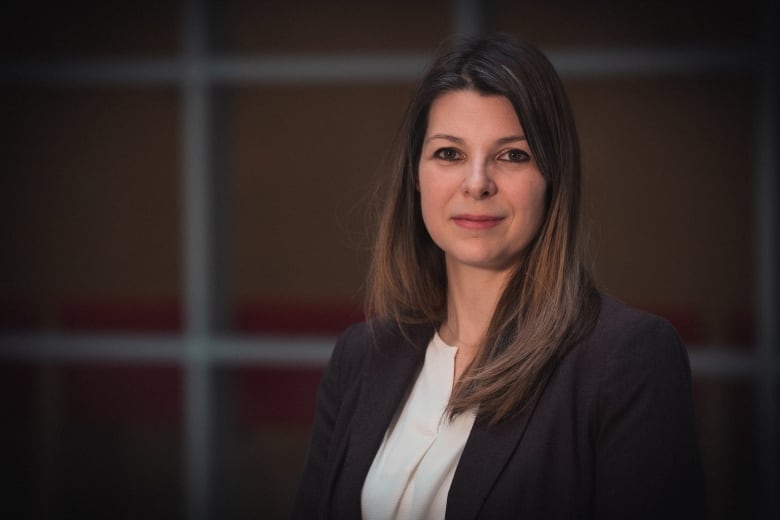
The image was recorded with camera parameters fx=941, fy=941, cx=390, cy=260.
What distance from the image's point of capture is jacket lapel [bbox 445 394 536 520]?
1.70 metres

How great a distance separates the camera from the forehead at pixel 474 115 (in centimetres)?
179

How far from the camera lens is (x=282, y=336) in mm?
4418

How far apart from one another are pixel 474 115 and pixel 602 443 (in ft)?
2.16

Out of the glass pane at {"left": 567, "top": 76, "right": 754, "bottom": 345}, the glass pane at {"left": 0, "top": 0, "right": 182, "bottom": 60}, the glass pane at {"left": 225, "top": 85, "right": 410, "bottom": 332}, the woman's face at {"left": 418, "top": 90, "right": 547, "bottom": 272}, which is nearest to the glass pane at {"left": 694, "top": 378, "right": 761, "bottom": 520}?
the glass pane at {"left": 567, "top": 76, "right": 754, "bottom": 345}

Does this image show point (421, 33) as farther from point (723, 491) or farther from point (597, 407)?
point (597, 407)

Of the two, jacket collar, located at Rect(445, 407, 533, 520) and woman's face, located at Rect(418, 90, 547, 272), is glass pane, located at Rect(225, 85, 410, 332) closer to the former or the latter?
woman's face, located at Rect(418, 90, 547, 272)

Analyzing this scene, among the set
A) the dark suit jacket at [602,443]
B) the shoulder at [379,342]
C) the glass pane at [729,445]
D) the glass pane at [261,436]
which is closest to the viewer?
the dark suit jacket at [602,443]

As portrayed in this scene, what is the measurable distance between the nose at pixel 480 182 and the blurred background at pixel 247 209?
7.67ft

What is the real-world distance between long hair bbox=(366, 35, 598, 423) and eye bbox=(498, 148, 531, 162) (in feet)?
0.10

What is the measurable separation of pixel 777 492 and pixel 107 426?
3191 millimetres

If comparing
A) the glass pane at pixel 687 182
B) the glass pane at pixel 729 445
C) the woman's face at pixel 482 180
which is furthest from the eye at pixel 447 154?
the glass pane at pixel 729 445

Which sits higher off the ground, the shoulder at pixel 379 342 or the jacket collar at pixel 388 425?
the shoulder at pixel 379 342

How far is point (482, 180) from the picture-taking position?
1804 mm

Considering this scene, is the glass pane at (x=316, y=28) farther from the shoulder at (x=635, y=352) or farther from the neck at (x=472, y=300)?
the shoulder at (x=635, y=352)
